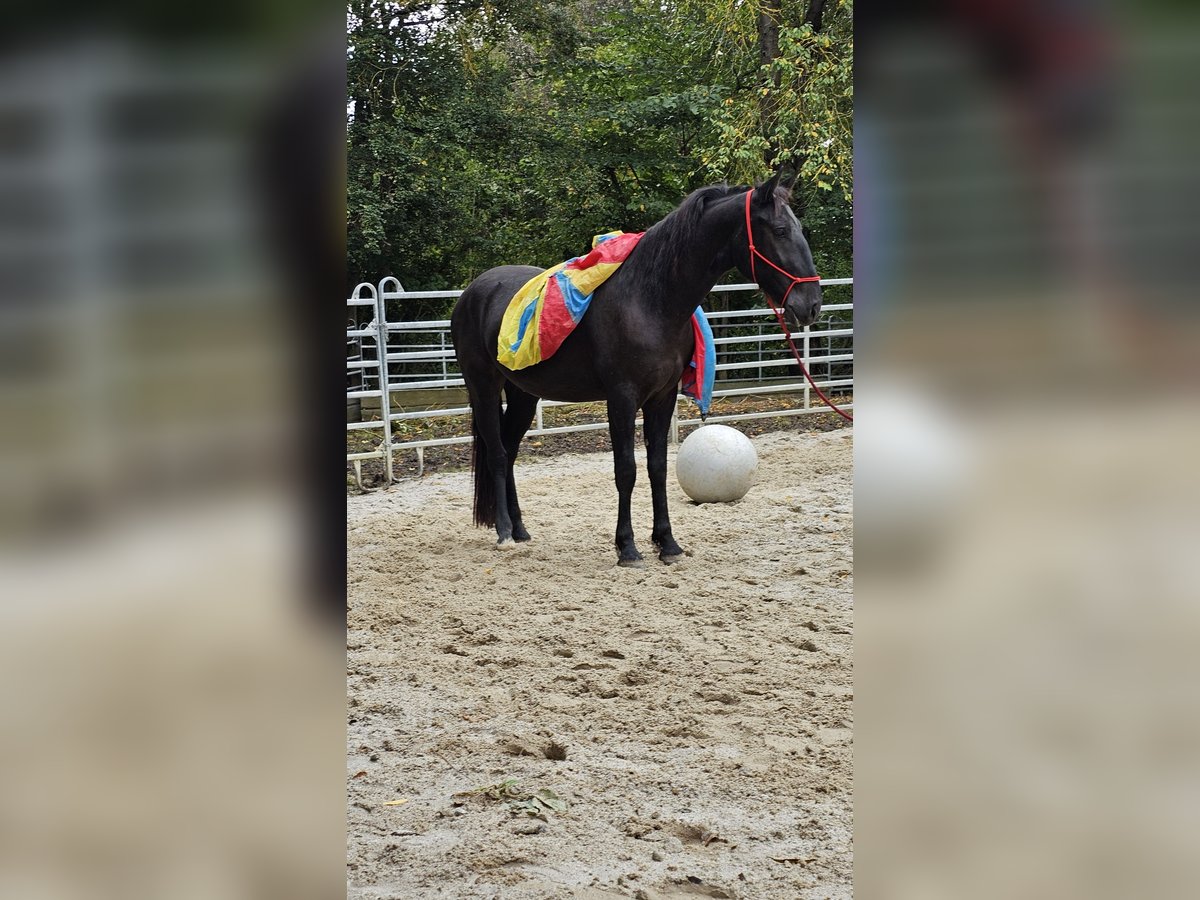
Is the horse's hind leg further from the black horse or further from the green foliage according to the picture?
the green foliage

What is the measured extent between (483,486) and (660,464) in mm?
1107

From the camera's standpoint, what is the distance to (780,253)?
4723mm

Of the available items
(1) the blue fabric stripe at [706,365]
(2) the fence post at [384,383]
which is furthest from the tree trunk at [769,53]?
(1) the blue fabric stripe at [706,365]

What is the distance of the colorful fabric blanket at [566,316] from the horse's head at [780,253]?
1.60 feet

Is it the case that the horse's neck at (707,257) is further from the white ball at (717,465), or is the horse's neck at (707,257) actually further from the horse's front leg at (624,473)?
the white ball at (717,465)

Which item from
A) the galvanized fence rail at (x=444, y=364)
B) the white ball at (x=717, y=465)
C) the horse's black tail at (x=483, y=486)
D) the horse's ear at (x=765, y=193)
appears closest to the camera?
the horse's ear at (x=765, y=193)

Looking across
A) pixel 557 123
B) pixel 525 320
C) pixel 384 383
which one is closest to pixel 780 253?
pixel 525 320

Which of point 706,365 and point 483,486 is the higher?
point 706,365
